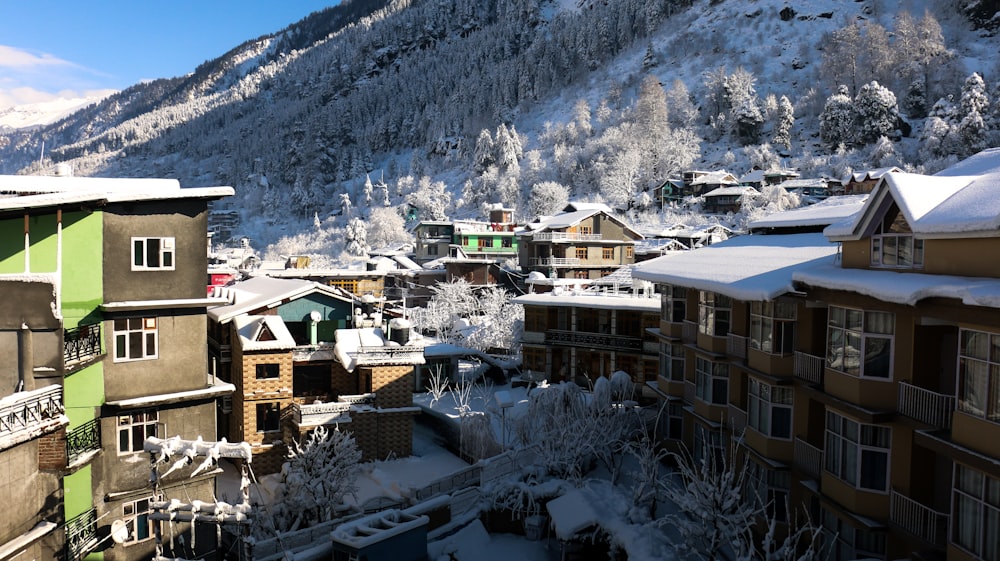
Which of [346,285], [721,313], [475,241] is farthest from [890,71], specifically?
[721,313]

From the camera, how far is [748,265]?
730 inches

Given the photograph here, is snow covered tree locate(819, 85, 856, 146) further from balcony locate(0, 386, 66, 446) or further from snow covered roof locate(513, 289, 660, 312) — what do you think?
balcony locate(0, 386, 66, 446)

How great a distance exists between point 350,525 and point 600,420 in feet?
32.3

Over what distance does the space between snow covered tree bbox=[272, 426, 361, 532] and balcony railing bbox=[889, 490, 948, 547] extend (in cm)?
1557

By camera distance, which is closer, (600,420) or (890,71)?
(600,420)

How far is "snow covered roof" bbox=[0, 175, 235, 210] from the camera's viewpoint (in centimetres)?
1534

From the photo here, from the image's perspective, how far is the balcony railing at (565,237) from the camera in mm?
60000

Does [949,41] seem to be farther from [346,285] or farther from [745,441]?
[745,441]

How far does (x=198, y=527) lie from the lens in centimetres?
1789

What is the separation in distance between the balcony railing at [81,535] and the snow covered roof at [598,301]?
2462 centimetres

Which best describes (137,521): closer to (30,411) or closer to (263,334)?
(30,411)

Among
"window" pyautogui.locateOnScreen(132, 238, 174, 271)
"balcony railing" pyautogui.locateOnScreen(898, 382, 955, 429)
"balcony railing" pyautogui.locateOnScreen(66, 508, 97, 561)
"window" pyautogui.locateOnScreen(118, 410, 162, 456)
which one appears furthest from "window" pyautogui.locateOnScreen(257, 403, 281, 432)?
"balcony railing" pyautogui.locateOnScreen(898, 382, 955, 429)

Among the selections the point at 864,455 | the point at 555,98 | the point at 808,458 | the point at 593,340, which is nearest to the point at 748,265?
the point at 808,458

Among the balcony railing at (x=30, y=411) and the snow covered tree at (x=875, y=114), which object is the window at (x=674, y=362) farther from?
the snow covered tree at (x=875, y=114)
